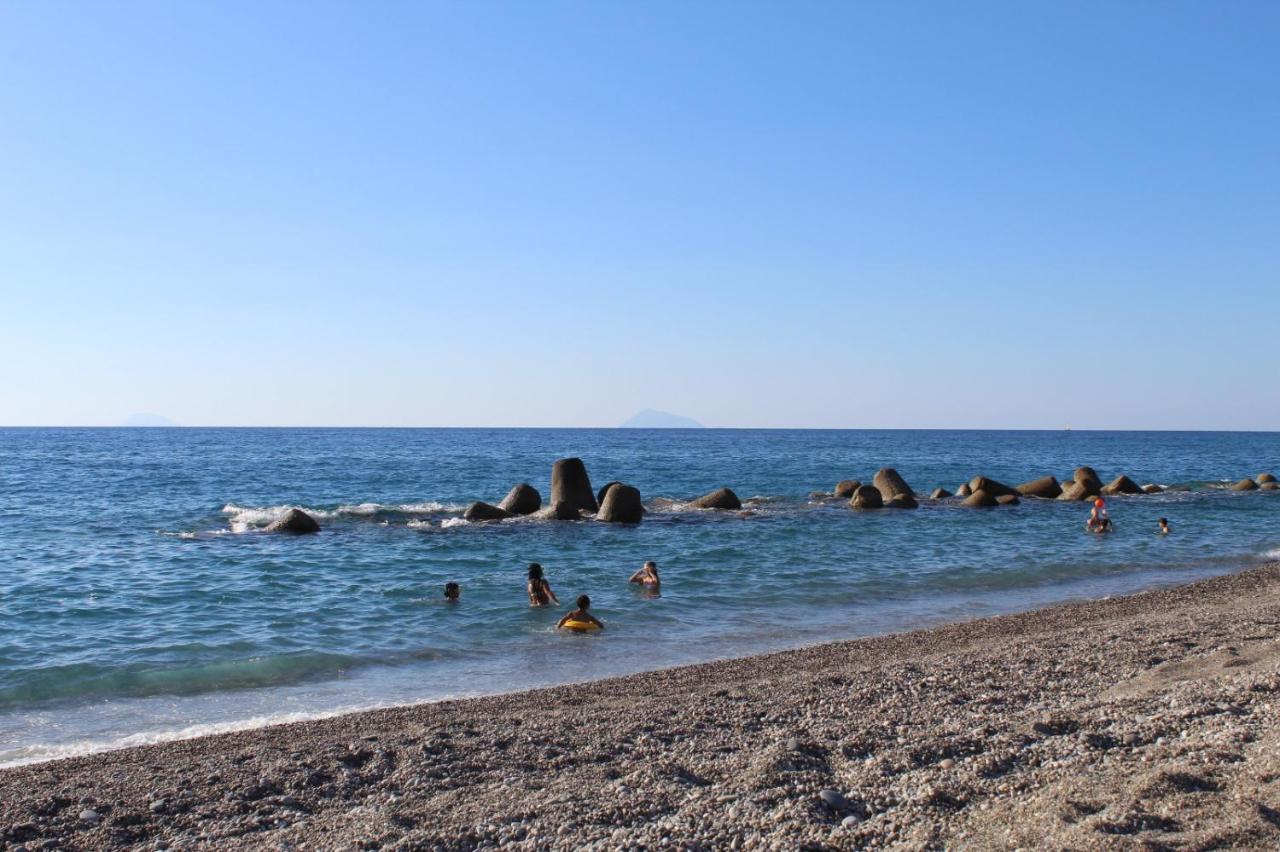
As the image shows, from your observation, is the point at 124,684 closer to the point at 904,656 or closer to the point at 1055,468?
the point at 904,656

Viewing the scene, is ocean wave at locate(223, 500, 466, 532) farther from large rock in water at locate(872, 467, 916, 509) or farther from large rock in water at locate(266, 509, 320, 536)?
large rock in water at locate(872, 467, 916, 509)

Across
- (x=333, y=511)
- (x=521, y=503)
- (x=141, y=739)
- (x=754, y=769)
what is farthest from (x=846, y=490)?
(x=754, y=769)

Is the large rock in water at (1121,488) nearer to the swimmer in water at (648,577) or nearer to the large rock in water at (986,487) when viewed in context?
the large rock in water at (986,487)

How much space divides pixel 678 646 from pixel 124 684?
25.2ft

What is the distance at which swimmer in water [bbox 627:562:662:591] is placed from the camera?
18.7 metres

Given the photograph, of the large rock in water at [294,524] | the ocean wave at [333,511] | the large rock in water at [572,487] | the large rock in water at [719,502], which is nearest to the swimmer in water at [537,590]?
the large rock in water at [294,524]

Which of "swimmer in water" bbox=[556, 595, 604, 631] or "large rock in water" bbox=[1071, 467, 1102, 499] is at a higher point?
"large rock in water" bbox=[1071, 467, 1102, 499]

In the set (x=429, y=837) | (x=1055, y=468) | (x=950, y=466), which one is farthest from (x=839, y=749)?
(x=1055, y=468)

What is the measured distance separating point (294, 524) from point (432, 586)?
10.8 m

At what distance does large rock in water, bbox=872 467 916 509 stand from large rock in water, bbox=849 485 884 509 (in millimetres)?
597

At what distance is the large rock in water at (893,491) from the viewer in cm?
3656

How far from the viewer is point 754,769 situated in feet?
24.4

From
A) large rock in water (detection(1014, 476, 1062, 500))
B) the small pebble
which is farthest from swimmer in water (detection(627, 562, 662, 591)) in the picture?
large rock in water (detection(1014, 476, 1062, 500))

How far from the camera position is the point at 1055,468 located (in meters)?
73.8
